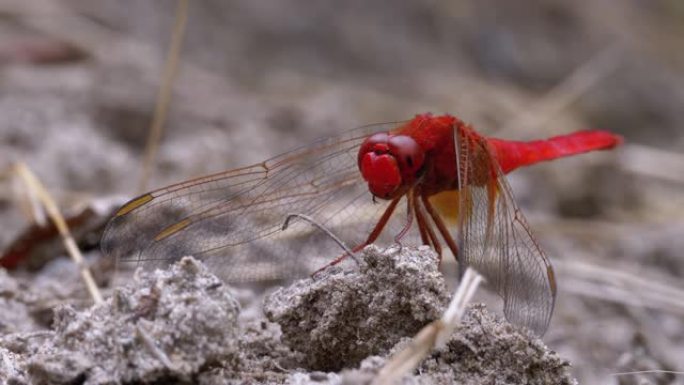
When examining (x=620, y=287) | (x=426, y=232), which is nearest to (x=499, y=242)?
(x=426, y=232)

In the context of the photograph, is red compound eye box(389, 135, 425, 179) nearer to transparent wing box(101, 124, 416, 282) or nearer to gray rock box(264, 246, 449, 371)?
transparent wing box(101, 124, 416, 282)

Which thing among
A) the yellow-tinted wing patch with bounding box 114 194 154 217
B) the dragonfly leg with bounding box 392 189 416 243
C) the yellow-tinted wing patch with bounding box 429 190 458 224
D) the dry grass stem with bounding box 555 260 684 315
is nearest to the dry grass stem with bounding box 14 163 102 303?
the yellow-tinted wing patch with bounding box 114 194 154 217


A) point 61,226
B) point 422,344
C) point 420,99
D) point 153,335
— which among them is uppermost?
point 420,99

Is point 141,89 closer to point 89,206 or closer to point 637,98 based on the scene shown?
point 89,206

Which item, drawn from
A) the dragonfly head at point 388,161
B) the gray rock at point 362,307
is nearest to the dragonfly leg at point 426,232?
the dragonfly head at point 388,161

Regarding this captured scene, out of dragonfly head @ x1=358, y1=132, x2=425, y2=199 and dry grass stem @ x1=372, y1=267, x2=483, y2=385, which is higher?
dragonfly head @ x1=358, y1=132, x2=425, y2=199

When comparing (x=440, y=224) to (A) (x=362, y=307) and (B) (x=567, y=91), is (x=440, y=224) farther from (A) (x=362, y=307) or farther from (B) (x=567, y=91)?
(B) (x=567, y=91)

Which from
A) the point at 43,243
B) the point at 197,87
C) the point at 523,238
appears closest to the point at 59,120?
the point at 197,87
